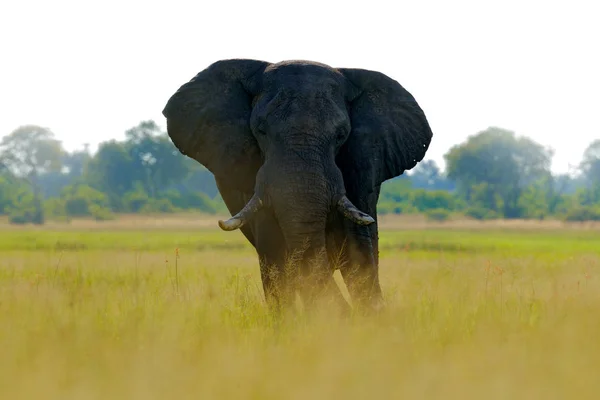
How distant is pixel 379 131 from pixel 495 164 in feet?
281

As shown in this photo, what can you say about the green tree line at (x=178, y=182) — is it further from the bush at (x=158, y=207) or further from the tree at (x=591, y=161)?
the tree at (x=591, y=161)

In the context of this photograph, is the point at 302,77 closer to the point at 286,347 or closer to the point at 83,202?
the point at 286,347

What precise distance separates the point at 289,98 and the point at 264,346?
9.26 ft

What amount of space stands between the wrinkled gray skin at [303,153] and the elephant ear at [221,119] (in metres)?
0.01

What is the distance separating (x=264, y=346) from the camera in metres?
7.56

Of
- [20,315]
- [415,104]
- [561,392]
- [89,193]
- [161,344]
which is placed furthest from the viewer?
[89,193]

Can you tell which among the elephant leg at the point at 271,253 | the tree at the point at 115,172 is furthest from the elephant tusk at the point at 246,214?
the tree at the point at 115,172

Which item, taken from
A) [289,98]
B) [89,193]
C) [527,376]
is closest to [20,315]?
[289,98]

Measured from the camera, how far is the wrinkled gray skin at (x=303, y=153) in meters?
9.05

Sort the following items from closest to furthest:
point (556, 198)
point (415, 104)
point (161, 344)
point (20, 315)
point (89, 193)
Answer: point (161, 344) < point (20, 315) < point (415, 104) < point (89, 193) < point (556, 198)

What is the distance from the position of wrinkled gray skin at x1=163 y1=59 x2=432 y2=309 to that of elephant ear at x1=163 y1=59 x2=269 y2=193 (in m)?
0.01

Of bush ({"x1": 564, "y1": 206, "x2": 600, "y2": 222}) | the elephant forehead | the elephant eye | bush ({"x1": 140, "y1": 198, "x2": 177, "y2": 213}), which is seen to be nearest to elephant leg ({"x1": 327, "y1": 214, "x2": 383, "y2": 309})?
the elephant eye

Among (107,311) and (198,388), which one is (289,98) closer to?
(107,311)

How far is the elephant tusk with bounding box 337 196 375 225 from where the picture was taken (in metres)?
9.01
